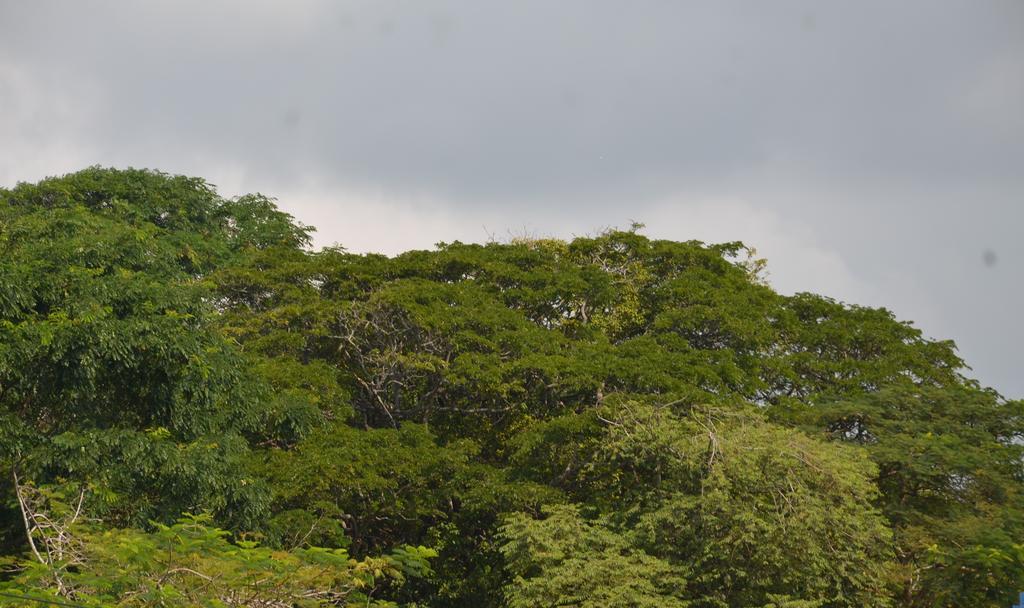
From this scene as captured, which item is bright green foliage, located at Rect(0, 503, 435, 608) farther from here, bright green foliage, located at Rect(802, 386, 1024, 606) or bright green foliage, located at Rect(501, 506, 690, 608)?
bright green foliage, located at Rect(802, 386, 1024, 606)

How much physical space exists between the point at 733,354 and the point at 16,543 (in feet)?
40.8

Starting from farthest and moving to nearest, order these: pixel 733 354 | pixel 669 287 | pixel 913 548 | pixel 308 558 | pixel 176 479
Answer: pixel 669 287 → pixel 733 354 → pixel 913 548 → pixel 176 479 → pixel 308 558

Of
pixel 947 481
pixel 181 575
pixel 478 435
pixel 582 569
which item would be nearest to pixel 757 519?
pixel 582 569

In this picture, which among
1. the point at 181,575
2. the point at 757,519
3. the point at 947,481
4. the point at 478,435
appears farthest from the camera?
the point at 478,435

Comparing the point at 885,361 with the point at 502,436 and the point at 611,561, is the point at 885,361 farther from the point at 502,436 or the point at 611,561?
the point at 611,561

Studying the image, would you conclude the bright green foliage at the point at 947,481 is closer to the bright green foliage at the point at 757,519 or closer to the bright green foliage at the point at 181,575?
the bright green foliage at the point at 757,519

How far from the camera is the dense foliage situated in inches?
490

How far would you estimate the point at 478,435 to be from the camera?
2097 centimetres

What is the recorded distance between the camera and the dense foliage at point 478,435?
12.4m

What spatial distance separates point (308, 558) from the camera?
1097 cm

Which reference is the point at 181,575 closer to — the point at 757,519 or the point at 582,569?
the point at 582,569

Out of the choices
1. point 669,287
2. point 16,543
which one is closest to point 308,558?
point 16,543

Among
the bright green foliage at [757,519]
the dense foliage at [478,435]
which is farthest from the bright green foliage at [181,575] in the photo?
the bright green foliage at [757,519]

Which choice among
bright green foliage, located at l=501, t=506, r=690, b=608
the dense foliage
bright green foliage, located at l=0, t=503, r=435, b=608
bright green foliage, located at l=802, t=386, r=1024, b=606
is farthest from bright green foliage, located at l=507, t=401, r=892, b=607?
bright green foliage, located at l=0, t=503, r=435, b=608
